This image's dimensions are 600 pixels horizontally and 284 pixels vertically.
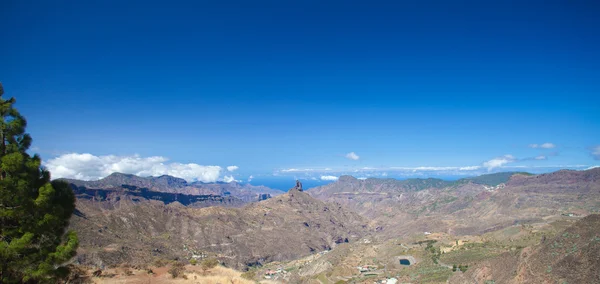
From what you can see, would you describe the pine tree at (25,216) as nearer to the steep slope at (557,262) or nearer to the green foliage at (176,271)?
the green foliage at (176,271)

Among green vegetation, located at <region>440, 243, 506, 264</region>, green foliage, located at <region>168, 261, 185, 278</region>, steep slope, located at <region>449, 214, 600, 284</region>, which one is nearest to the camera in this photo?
green foliage, located at <region>168, 261, 185, 278</region>

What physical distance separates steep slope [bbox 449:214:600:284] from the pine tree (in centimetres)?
7824

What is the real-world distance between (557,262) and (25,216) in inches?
3596

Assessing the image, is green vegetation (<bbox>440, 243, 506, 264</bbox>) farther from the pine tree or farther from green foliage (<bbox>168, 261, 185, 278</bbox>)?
the pine tree

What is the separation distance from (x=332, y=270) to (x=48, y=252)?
176733mm

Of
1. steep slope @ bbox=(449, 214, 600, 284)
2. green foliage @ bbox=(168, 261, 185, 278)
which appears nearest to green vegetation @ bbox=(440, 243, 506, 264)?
steep slope @ bbox=(449, 214, 600, 284)

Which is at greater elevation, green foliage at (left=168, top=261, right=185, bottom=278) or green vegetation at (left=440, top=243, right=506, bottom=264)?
green foliage at (left=168, top=261, right=185, bottom=278)

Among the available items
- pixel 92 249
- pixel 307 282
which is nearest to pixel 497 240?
pixel 307 282

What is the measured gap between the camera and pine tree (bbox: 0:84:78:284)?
14.1 m

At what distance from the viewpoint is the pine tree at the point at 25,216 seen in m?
14.1

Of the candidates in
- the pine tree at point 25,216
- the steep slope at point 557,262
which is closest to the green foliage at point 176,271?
the pine tree at point 25,216

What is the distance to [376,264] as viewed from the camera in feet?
621

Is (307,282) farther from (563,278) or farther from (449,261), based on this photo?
(563,278)

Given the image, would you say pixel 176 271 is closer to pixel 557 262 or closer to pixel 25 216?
pixel 25 216
